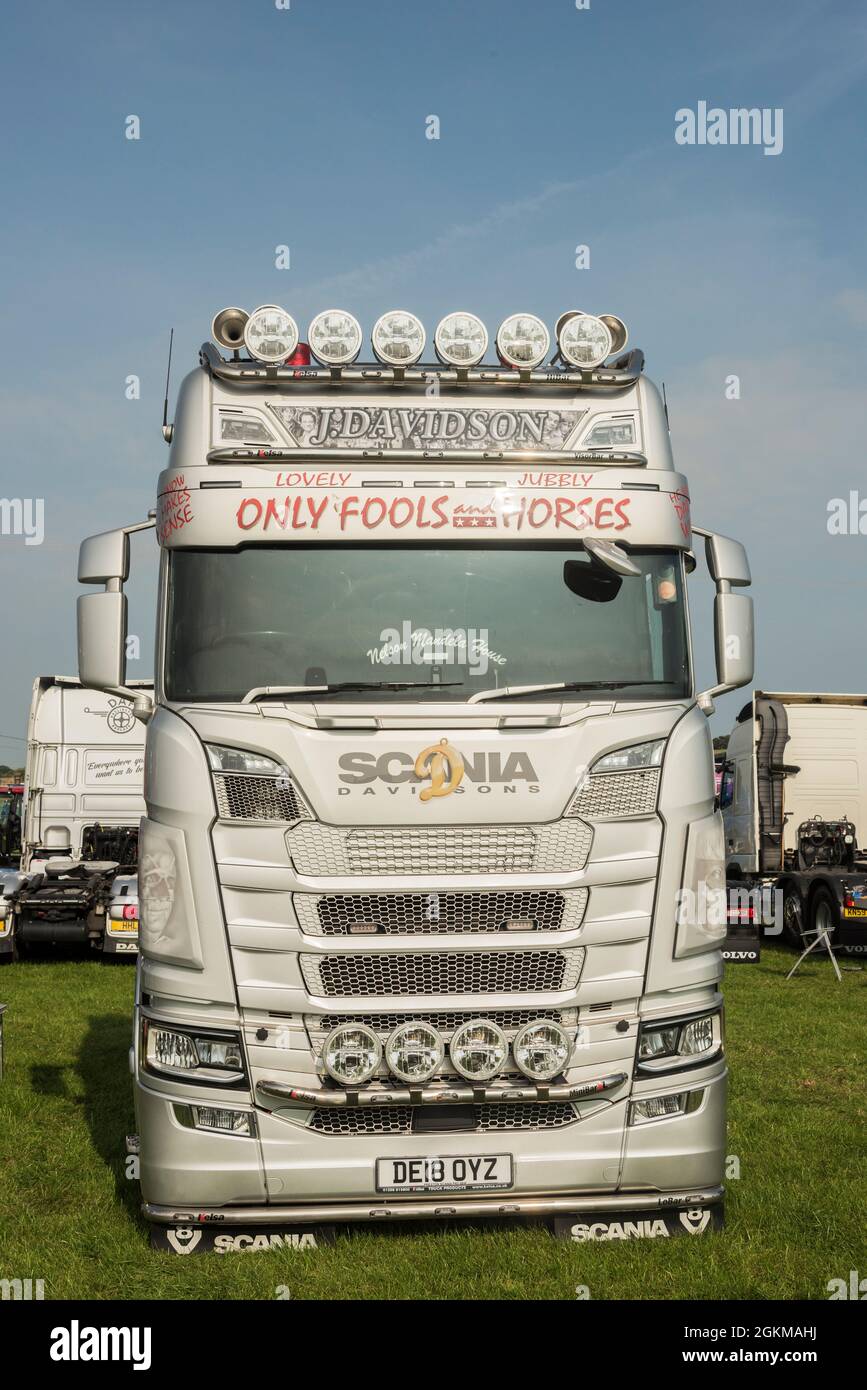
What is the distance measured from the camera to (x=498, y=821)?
5465 mm

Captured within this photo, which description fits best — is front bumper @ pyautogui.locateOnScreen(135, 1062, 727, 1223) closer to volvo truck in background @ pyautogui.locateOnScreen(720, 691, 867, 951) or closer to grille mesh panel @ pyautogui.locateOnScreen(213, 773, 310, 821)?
grille mesh panel @ pyautogui.locateOnScreen(213, 773, 310, 821)

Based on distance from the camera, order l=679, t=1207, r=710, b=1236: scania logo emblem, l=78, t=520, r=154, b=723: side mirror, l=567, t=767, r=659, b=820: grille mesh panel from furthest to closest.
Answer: l=78, t=520, r=154, b=723: side mirror < l=679, t=1207, r=710, b=1236: scania logo emblem < l=567, t=767, r=659, b=820: grille mesh panel

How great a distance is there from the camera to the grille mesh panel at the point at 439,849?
213 inches

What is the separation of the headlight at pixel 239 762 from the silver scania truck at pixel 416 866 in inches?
0.5

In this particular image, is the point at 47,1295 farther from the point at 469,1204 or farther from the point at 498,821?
the point at 498,821

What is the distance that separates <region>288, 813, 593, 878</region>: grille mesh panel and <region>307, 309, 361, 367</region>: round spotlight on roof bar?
7.69ft

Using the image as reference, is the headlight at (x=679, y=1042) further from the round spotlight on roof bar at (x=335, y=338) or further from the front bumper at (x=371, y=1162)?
the round spotlight on roof bar at (x=335, y=338)

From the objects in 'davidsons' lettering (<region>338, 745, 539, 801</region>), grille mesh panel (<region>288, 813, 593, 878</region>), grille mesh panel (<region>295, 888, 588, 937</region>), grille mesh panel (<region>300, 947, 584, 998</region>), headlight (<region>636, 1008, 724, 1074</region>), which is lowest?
headlight (<region>636, 1008, 724, 1074</region>)

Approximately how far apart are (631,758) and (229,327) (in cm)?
313

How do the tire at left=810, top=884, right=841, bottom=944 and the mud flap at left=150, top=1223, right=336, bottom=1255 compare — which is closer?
the mud flap at left=150, top=1223, right=336, bottom=1255

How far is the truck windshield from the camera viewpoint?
5723mm

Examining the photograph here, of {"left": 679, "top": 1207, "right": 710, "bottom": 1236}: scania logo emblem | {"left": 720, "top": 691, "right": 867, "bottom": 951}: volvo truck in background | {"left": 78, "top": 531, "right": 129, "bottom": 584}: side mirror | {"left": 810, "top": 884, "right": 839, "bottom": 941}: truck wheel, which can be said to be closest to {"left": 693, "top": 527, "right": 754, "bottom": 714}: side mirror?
{"left": 679, "top": 1207, "right": 710, "bottom": 1236}: scania logo emblem
